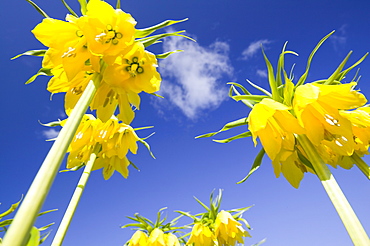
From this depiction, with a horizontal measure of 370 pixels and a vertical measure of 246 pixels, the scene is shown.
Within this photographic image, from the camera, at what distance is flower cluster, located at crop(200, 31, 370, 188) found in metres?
1.46

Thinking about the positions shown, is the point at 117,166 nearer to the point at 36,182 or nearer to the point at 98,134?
the point at 98,134

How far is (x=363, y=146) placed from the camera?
1824 millimetres

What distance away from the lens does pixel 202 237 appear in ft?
12.6

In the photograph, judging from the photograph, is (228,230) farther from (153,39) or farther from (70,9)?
(70,9)

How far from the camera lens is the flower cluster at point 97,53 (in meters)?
1.46

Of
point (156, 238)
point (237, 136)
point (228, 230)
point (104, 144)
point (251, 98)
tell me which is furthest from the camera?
point (228, 230)

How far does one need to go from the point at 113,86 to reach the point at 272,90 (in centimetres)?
93

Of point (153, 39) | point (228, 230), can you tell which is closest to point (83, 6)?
point (153, 39)

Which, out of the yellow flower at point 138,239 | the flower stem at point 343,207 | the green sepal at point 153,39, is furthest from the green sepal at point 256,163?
the yellow flower at point 138,239

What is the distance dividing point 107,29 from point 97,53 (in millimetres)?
174

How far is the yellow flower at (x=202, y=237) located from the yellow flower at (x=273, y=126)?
Answer: 8.63 feet

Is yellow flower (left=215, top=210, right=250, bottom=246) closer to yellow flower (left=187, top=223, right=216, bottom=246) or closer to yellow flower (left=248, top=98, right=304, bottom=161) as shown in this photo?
yellow flower (left=187, top=223, right=216, bottom=246)

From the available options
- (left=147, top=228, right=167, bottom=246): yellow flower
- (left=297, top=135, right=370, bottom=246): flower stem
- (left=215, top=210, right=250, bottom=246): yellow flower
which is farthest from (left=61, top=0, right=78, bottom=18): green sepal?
(left=215, top=210, right=250, bottom=246): yellow flower

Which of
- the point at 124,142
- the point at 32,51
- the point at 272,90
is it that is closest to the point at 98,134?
Answer: the point at 124,142
